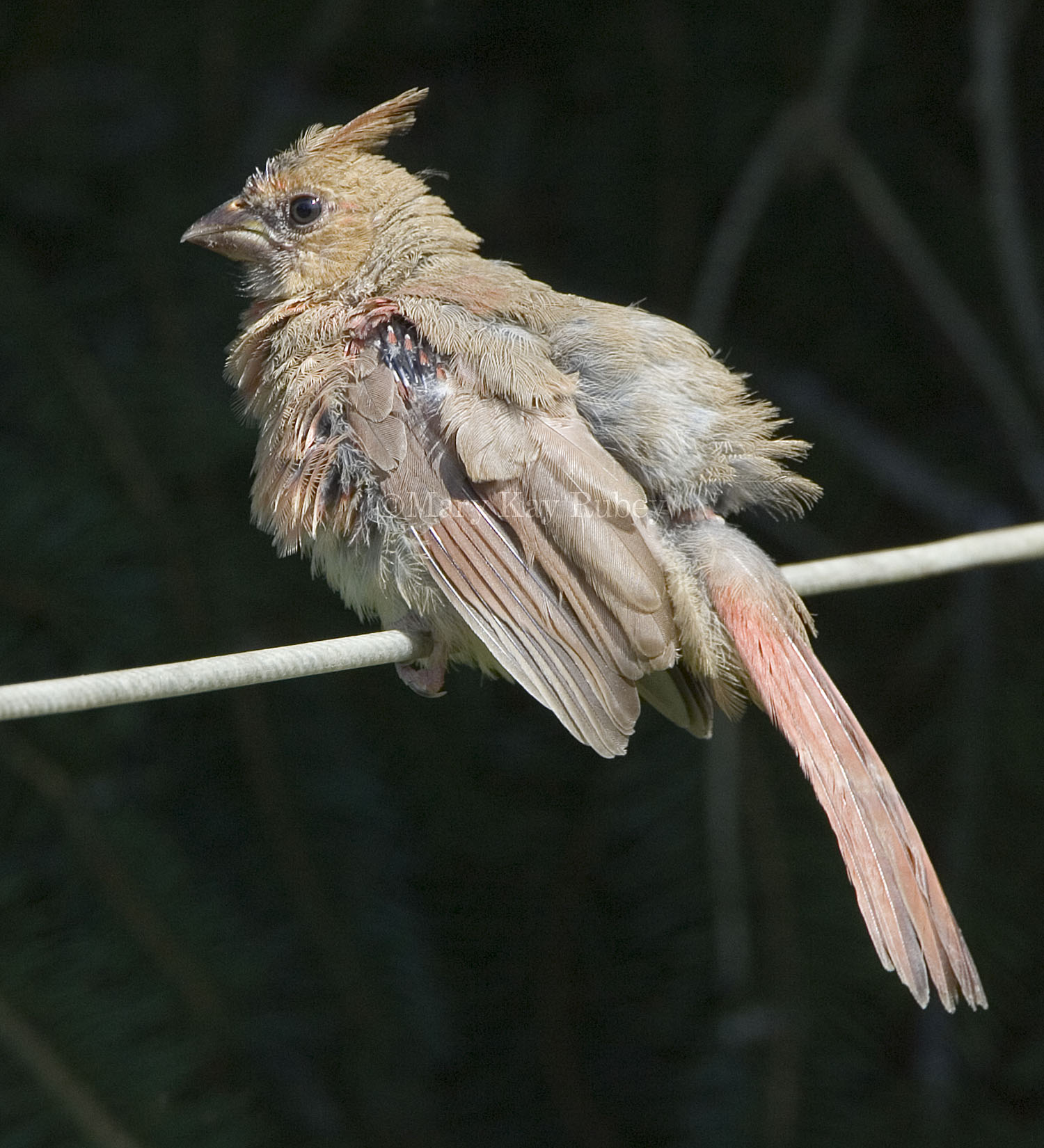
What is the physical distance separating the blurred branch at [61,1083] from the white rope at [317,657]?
561 millimetres

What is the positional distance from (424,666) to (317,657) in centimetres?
96

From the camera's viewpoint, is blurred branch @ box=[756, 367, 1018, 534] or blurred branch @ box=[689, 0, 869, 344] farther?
blurred branch @ box=[756, 367, 1018, 534]

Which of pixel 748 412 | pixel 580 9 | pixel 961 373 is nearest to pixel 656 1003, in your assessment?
pixel 748 412

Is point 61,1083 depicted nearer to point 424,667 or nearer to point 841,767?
point 424,667

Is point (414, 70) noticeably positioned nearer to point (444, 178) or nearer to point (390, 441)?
point (444, 178)

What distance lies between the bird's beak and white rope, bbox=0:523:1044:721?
1079mm

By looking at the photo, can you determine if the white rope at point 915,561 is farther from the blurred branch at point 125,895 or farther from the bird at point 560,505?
the blurred branch at point 125,895

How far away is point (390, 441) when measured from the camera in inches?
112

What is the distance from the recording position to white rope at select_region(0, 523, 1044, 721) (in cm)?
170

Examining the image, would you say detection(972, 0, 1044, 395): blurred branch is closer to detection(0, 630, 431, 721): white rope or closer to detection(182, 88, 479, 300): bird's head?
detection(182, 88, 479, 300): bird's head

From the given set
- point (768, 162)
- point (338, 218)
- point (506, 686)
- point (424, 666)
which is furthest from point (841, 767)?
point (338, 218)

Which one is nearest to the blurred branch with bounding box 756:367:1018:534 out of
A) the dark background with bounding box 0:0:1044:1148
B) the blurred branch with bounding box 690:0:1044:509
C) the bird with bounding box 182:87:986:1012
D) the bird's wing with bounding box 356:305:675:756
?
the dark background with bounding box 0:0:1044:1148

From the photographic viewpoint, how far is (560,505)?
8.88 ft

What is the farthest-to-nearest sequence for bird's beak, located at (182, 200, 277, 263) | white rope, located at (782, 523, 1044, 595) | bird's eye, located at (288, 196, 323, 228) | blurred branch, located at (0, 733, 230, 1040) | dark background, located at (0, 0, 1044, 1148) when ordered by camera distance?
bird's eye, located at (288, 196, 323, 228), bird's beak, located at (182, 200, 277, 263), dark background, located at (0, 0, 1044, 1148), blurred branch, located at (0, 733, 230, 1040), white rope, located at (782, 523, 1044, 595)
